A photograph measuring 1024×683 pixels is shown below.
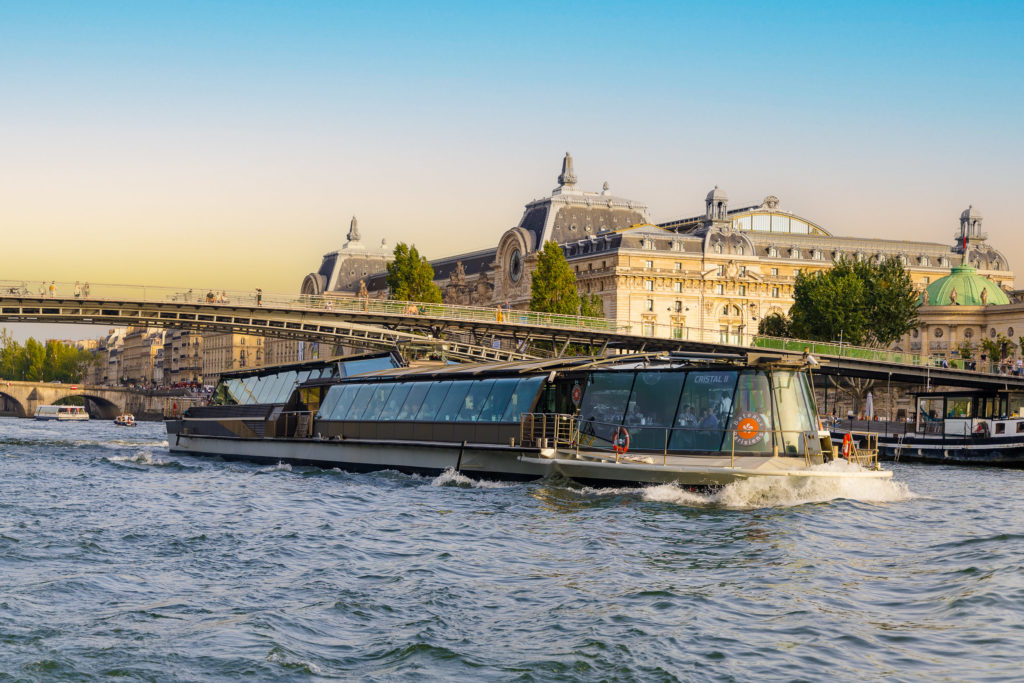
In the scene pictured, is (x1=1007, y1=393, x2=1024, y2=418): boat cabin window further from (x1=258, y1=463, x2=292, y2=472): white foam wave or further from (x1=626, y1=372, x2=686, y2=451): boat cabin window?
(x1=626, y1=372, x2=686, y2=451): boat cabin window

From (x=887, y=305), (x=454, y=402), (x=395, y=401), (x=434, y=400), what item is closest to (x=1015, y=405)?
(x=887, y=305)

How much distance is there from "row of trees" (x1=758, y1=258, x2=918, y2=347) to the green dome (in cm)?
1406

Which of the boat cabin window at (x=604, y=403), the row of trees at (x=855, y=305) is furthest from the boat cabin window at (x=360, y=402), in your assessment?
the row of trees at (x=855, y=305)

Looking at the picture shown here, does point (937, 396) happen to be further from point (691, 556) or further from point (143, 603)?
point (143, 603)

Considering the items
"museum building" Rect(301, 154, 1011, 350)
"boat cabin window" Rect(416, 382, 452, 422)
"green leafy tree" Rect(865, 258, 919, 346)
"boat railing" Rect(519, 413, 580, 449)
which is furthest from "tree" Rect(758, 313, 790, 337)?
"boat railing" Rect(519, 413, 580, 449)

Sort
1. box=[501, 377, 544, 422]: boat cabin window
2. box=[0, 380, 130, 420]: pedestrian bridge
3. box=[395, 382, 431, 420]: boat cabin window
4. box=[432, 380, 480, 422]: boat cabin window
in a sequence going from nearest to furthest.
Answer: box=[501, 377, 544, 422]: boat cabin window < box=[432, 380, 480, 422]: boat cabin window < box=[395, 382, 431, 420]: boat cabin window < box=[0, 380, 130, 420]: pedestrian bridge

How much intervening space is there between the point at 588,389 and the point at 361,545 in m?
11.7

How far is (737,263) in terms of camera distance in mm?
131000

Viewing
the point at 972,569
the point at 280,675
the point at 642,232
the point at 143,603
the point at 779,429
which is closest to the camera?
the point at 280,675

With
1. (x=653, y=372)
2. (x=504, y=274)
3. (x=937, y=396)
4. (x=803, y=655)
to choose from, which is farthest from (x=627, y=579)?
(x=504, y=274)

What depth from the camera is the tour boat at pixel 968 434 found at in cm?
5741

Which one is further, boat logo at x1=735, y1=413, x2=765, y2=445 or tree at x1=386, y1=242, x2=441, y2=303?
tree at x1=386, y1=242, x2=441, y2=303

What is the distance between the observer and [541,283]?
10138 cm

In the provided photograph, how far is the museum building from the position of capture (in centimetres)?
12733
